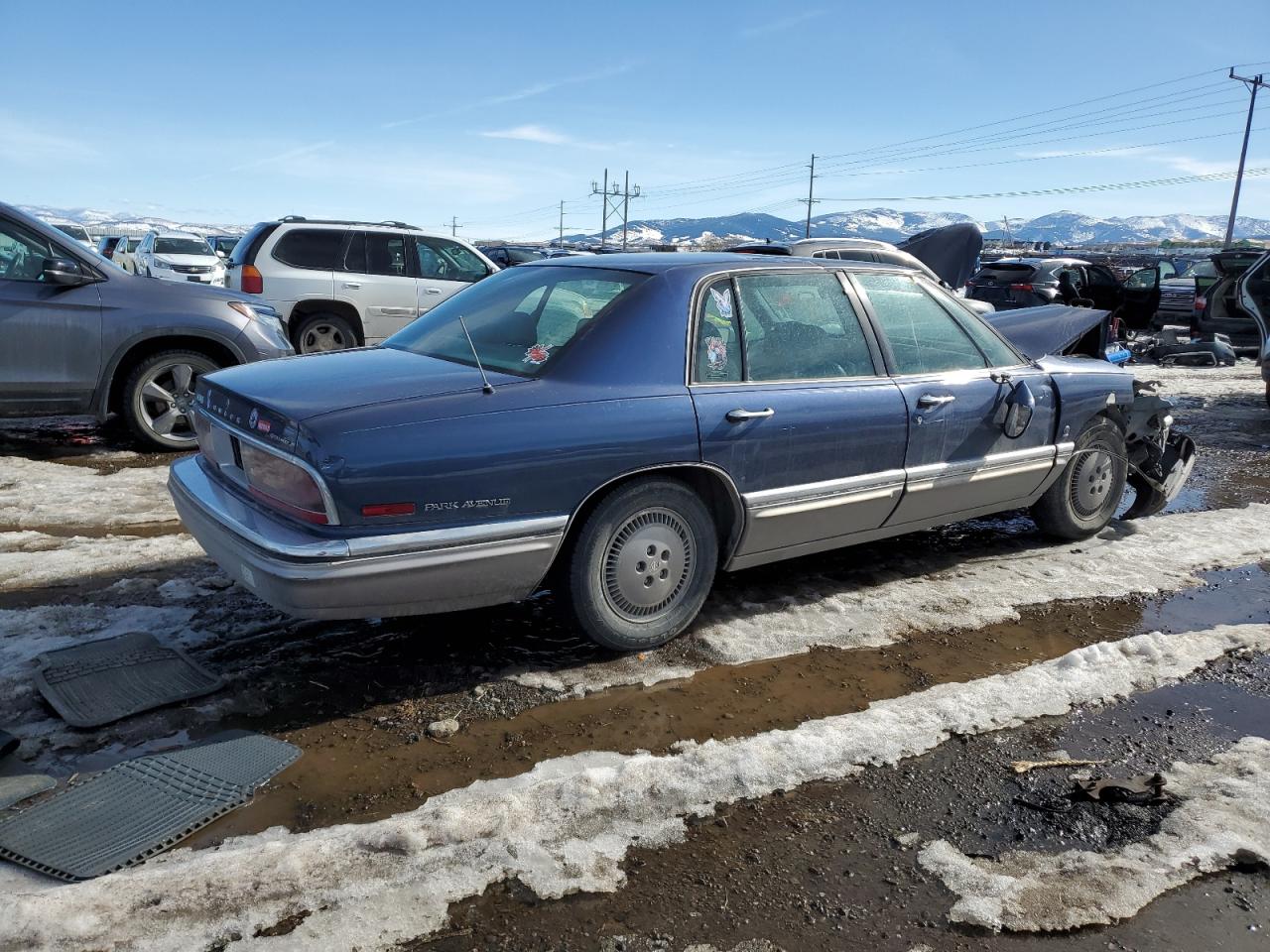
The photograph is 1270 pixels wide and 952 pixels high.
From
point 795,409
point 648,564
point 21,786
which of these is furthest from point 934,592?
point 21,786

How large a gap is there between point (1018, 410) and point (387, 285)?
26.0ft

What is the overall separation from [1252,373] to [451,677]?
1512 centimetres

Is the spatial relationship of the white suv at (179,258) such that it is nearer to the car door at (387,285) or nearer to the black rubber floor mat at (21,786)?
the car door at (387,285)

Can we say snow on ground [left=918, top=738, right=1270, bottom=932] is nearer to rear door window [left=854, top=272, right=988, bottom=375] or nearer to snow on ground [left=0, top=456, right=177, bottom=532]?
rear door window [left=854, top=272, right=988, bottom=375]

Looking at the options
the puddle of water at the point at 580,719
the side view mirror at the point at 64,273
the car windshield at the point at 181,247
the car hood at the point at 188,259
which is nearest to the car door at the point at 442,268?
the side view mirror at the point at 64,273

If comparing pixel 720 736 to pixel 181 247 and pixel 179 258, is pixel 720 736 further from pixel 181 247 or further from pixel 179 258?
pixel 181 247

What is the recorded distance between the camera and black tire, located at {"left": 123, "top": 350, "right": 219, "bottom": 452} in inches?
274

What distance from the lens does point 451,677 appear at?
3.67 metres

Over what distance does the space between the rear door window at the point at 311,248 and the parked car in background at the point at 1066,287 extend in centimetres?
1013

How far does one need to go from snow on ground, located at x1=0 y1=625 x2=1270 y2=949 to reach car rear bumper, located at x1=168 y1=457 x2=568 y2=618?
2.16ft

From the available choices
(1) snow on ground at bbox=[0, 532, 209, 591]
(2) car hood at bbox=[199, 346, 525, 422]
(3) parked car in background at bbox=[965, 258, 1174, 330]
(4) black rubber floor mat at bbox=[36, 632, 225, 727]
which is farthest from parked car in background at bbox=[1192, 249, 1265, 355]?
(4) black rubber floor mat at bbox=[36, 632, 225, 727]

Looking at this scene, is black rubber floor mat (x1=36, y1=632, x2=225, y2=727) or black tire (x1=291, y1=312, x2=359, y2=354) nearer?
black rubber floor mat (x1=36, y1=632, x2=225, y2=727)

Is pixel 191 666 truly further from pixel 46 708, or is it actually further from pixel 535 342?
pixel 535 342

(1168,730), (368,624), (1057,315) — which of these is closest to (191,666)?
(368,624)
